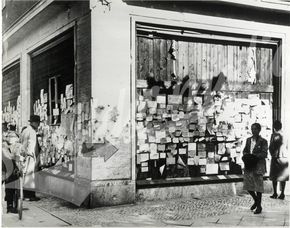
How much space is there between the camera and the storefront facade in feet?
22.7

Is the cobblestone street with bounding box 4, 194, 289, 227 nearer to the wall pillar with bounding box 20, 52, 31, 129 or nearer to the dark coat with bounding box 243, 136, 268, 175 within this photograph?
the dark coat with bounding box 243, 136, 268, 175

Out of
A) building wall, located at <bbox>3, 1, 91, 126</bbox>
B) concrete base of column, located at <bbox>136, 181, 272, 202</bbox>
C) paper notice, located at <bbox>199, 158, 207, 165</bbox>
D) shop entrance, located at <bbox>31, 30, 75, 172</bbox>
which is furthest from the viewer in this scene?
paper notice, located at <bbox>199, 158, 207, 165</bbox>

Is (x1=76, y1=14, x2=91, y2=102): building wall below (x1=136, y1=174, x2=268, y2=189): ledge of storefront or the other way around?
the other way around

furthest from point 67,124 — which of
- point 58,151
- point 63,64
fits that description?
point 63,64

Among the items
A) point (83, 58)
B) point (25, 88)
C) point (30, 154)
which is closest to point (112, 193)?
point (30, 154)

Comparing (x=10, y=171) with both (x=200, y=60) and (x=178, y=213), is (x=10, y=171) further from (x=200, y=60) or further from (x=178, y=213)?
(x=200, y=60)

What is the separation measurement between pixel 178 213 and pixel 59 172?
Result: 2.89m

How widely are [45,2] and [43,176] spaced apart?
12.2ft

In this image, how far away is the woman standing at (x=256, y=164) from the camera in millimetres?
6328

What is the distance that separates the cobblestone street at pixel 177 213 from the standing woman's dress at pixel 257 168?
449 millimetres

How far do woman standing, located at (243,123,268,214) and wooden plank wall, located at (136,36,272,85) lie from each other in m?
2.01

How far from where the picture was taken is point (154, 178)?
7.57 metres

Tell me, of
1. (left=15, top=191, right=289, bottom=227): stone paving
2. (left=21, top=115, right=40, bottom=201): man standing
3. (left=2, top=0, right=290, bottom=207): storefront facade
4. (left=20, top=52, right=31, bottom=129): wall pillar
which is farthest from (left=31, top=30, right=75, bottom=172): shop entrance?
(left=15, top=191, right=289, bottom=227): stone paving

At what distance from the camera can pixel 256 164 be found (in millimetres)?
6359
